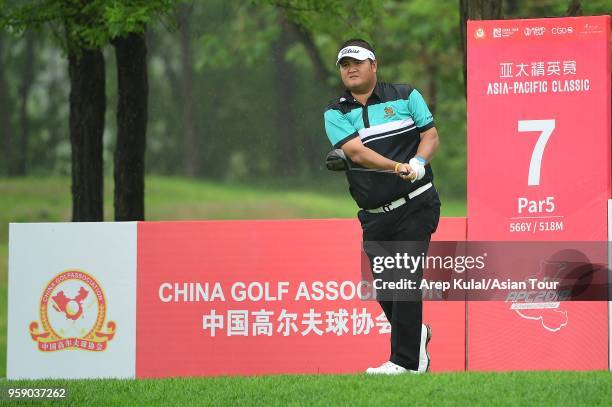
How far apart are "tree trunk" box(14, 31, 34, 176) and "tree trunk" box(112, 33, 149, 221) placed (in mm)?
28749

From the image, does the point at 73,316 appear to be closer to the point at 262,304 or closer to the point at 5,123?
the point at 262,304

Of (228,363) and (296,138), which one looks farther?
(296,138)

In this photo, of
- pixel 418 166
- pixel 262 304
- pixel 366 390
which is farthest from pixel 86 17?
pixel 366 390

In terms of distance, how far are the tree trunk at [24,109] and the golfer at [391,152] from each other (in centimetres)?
3492

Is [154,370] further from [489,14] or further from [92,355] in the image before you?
[489,14]

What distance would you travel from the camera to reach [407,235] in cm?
823

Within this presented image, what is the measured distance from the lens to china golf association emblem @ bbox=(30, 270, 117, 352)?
30.7 ft

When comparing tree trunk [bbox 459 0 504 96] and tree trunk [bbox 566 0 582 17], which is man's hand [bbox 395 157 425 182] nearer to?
tree trunk [bbox 459 0 504 96]

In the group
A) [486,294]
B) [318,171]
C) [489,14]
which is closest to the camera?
[486,294]

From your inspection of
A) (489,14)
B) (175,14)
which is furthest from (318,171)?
(489,14)

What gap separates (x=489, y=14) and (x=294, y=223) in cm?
295

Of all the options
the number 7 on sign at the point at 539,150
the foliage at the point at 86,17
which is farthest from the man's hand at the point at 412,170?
the foliage at the point at 86,17

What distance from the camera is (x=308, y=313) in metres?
9.11

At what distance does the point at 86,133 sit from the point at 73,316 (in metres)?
4.94
